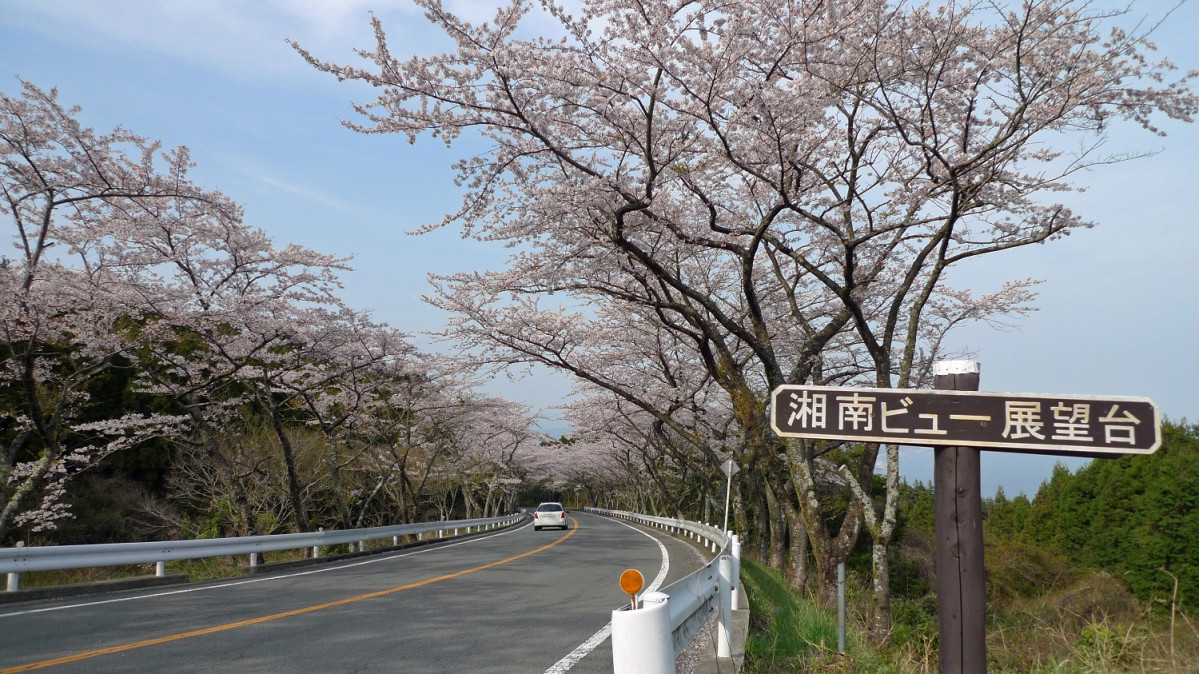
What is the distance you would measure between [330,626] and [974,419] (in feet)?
21.2

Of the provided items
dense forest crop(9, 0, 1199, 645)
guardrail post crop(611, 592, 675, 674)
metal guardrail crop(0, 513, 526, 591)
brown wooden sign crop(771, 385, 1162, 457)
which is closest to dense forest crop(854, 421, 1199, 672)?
dense forest crop(9, 0, 1199, 645)

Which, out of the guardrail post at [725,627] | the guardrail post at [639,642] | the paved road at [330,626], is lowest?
the paved road at [330,626]

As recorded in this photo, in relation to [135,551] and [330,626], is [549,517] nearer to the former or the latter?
[135,551]

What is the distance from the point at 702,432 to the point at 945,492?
26.0 m

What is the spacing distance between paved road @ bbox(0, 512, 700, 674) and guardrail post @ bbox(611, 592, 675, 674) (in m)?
2.49

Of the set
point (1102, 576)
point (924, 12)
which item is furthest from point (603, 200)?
point (1102, 576)

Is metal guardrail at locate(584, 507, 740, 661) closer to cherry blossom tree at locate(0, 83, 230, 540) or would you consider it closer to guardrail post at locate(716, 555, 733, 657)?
guardrail post at locate(716, 555, 733, 657)

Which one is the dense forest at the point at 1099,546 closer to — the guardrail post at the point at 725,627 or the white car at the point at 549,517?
the white car at the point at 549,517

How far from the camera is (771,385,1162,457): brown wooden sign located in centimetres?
370

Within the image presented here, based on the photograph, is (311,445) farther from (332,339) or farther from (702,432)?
(702,432)

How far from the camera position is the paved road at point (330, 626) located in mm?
5879

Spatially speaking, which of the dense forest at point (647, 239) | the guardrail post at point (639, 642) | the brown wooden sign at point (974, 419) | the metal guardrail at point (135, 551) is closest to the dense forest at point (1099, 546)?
the dense forest at point (647, 239)

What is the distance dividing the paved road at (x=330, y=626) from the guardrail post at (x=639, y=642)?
249 centimetres

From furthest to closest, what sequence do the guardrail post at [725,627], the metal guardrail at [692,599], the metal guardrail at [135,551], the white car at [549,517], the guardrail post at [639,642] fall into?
the white car at [549,517] < the metal guardrail at [135,551] < the guardrail post at [725,627] < the metal guardrail at [692,599] < the guardrail post at [639,642]
